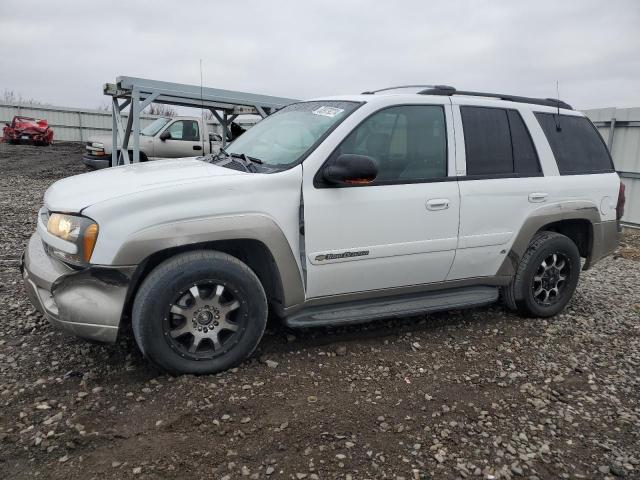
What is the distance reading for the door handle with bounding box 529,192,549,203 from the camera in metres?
4.01

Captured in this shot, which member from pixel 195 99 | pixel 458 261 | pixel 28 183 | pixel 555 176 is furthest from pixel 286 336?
pixel 28 183

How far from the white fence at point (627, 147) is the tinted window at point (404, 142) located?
8.27m

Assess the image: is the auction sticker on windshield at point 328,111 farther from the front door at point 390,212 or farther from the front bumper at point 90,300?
the front bumper at point 90,300

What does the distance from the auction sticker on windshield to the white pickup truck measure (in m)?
10.0

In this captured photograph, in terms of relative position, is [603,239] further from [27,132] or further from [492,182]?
[27,132]

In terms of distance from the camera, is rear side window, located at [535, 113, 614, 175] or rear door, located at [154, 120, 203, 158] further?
rear door, located at [154, 120, 203, 158]

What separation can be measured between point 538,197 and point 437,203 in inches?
41.6

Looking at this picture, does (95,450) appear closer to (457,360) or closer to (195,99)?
(457,360)

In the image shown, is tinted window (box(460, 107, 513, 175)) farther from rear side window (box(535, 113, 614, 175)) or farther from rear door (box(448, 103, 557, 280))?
rear side window (box(535, 113, 614, 175))

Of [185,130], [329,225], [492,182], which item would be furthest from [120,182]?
[185,130]

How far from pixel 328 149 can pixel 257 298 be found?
1.07 meters

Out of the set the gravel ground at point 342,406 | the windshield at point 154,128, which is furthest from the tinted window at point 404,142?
the windshield at point 154,128

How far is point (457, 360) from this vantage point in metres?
3.55

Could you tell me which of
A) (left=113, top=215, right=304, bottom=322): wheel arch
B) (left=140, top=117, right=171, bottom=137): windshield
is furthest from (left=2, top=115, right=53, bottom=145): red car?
(left=113, top=215, right=304, bottom=322): wheel arch
